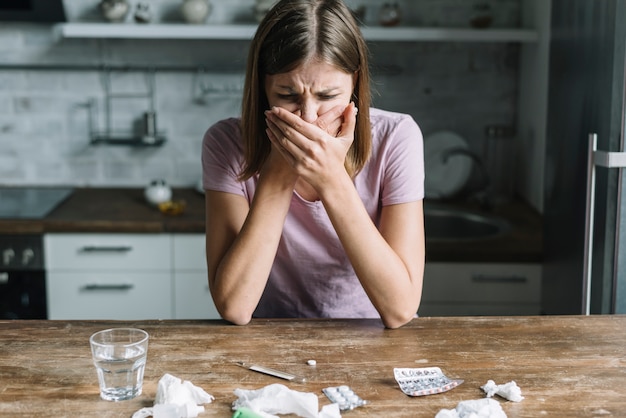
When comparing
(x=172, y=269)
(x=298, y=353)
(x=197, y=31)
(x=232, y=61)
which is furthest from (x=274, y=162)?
(x=232, y=61)

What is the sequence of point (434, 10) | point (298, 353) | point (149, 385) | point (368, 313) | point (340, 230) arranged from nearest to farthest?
point (149, 385), point (298, 353), point (340, 230), point (368, 313), point (434, 10)

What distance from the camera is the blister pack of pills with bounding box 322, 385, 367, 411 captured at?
1146 mm

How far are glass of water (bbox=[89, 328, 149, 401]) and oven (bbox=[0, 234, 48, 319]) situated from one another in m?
1.70

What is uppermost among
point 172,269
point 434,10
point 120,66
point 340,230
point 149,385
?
point 434,10

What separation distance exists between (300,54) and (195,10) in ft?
5.94

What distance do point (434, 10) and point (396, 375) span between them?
241 cm

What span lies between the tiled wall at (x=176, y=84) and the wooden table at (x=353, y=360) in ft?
6.49

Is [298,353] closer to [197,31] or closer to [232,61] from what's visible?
[197,31]

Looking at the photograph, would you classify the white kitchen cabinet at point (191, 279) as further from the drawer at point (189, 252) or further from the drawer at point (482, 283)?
the drawer at point (482, 283)

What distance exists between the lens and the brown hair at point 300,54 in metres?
1.53

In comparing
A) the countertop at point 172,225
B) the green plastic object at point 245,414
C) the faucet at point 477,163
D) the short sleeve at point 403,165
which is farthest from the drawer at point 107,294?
the green plastic object at point 245,414

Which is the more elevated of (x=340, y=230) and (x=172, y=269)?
→ (x=340, y=230)

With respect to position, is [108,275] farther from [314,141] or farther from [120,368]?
[120,368]

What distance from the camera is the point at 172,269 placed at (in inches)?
112
